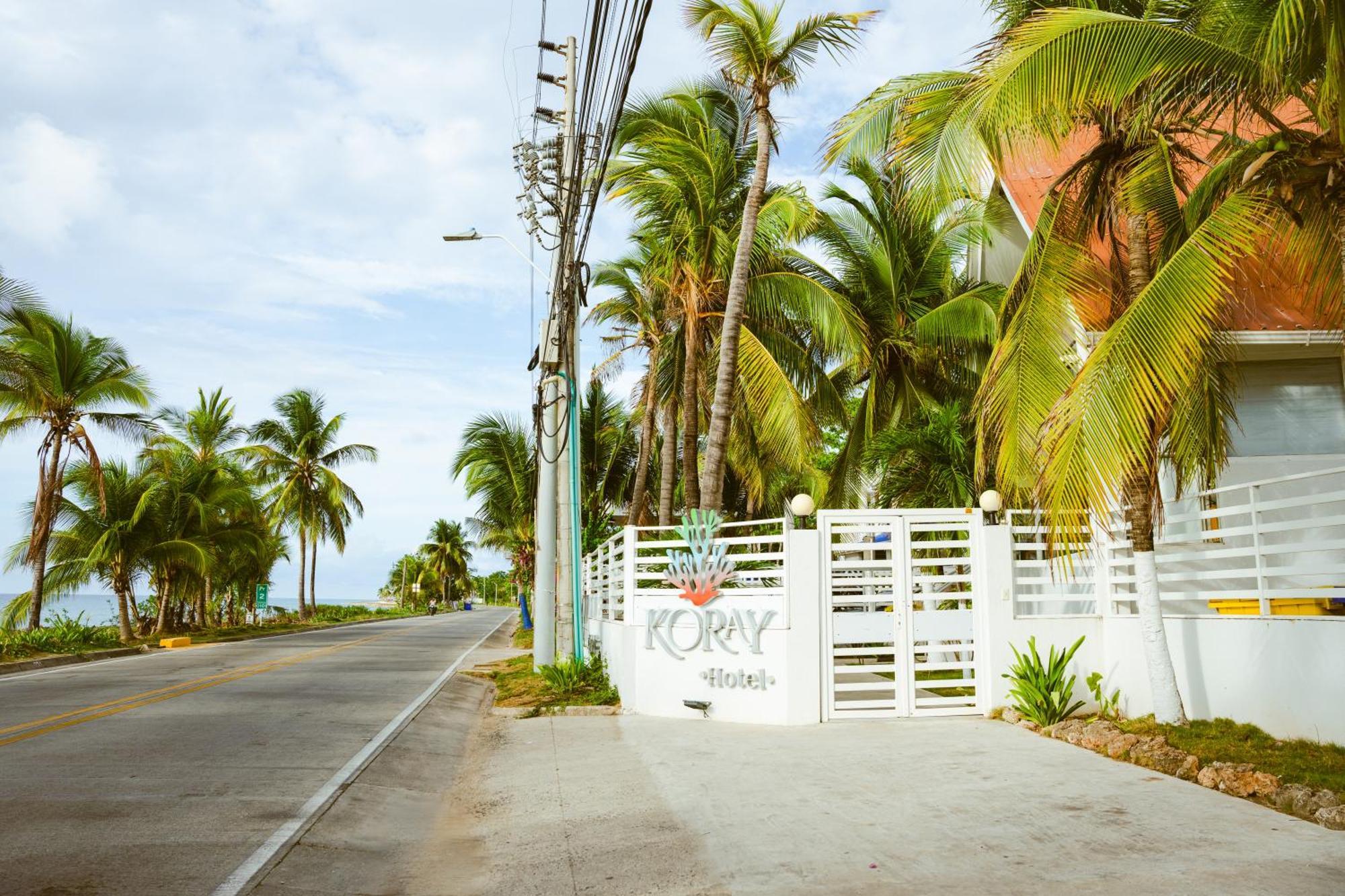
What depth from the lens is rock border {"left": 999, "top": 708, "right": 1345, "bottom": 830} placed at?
19.9 feet

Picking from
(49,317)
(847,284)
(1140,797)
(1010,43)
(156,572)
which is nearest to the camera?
(1140,797)

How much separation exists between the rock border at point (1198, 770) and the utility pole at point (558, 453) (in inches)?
282

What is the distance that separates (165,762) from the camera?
8.55 m

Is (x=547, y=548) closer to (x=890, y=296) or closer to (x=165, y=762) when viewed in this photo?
(x=165, y=762)

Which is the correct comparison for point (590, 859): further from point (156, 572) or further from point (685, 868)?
point (156, 572)

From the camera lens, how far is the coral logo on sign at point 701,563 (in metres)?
11.1

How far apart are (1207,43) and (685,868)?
730 centimetres

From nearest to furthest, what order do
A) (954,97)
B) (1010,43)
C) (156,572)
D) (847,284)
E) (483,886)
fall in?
(483,886) → (1010,43) → (954,97) → (847,284) → (156,572)

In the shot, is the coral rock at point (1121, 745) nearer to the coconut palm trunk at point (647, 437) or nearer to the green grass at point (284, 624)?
the coconut palm trunk at point (647, 437)

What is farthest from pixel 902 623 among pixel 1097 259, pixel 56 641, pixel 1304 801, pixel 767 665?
pixel 56 641

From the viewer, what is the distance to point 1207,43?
783 centimetres

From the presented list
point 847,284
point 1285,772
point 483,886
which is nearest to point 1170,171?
point 1285,772

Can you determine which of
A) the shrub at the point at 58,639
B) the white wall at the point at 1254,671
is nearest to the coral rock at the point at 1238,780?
the white wall at the point at 1254,671

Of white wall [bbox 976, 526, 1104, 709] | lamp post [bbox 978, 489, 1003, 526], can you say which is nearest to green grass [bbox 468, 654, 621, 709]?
white wall [bbox 976, 526, 1104, 709]
